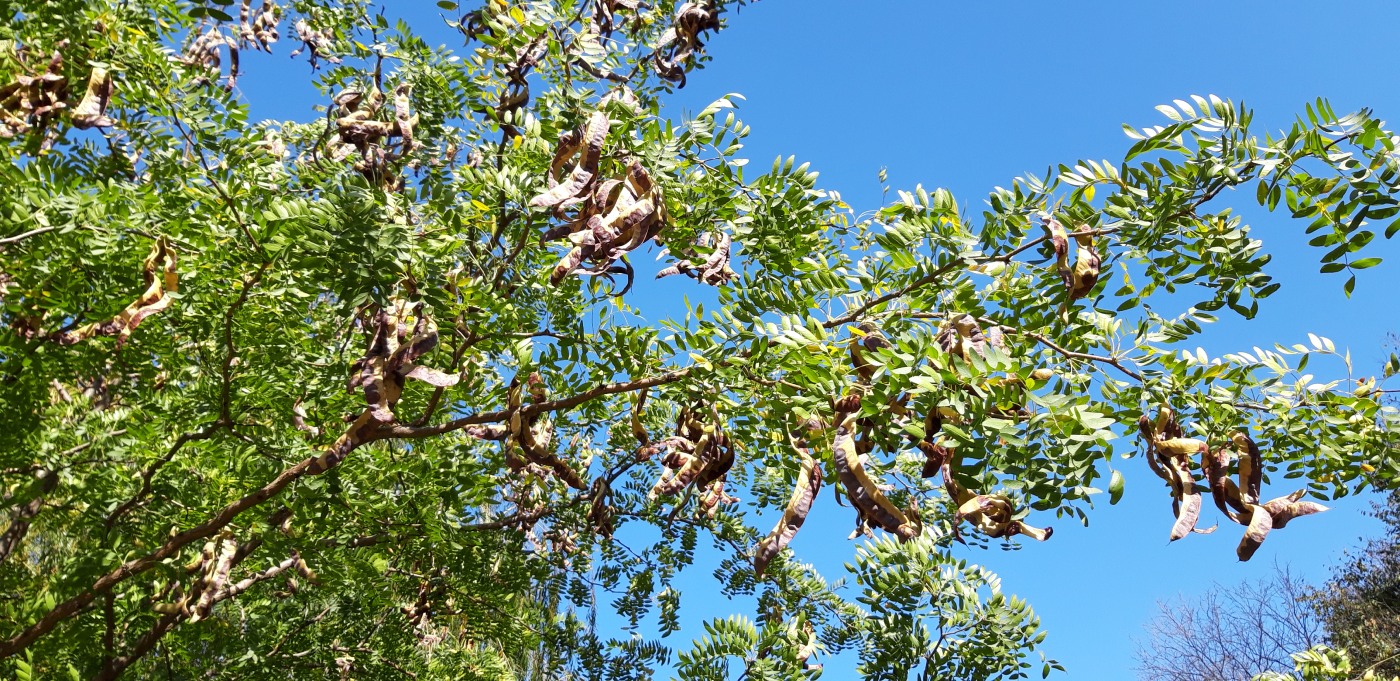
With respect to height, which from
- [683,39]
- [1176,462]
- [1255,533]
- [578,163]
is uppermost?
[683,39]

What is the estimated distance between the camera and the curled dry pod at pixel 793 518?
2254mm

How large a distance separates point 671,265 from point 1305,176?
2044 millimetres

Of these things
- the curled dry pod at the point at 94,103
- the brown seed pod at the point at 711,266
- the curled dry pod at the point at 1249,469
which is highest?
the curled dry pod at the point at 94,103

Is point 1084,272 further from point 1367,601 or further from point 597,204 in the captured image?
point 1367,601

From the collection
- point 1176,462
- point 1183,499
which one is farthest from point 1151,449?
point 1183,499

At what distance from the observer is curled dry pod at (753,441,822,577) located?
225 centimetres

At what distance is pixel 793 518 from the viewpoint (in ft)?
7.54

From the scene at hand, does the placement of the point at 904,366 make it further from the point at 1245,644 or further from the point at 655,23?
the point at 1245,644

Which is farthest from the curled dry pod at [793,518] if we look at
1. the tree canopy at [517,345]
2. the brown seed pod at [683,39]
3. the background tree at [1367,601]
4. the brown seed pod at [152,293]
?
the background tree at [1367,601]

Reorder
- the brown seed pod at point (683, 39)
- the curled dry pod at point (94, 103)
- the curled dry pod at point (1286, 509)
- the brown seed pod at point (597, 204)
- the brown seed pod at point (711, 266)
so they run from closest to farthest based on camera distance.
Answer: the curled dry pod at point (1286, 509), the brown seed pod at point (597, 204), the brown seed pod at point (711, 266), the curled dry pod at point (94, 103), the brown seed pod at point (683, 39)

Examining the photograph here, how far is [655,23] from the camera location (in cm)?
590

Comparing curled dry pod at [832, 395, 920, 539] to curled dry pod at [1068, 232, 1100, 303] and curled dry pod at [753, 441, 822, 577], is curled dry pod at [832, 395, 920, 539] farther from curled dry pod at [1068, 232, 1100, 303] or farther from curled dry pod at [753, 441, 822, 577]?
curled dry pod at [1068, 232, 1100, 303]

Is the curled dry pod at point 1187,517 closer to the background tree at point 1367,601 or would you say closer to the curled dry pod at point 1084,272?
the curled dry pod at point 1084,272

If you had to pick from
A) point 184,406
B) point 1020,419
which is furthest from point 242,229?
point 1020,419
